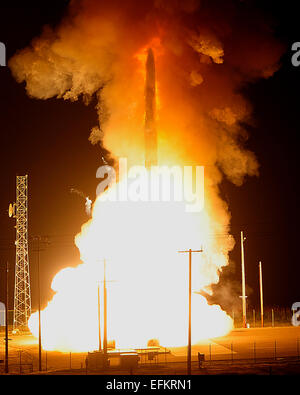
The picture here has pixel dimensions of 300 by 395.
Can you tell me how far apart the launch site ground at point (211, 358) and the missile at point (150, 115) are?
14.6 meters

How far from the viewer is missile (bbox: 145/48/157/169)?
2088 inches

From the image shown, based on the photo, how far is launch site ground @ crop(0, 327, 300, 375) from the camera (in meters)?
39.7

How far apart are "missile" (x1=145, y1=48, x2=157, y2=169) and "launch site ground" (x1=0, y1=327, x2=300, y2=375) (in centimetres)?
1455

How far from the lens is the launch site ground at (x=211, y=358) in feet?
130

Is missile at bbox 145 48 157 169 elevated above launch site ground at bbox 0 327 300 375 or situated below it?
above

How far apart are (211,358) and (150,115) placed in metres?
19.6

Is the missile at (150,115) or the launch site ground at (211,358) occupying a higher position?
the missile at (150,115)

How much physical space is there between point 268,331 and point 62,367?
2491cm

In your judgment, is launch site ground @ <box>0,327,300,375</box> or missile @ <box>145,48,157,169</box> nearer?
launch site ground @ <box>0,327,300,375</box>

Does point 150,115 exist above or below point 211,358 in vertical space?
above

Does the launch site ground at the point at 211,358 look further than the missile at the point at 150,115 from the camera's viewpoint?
No

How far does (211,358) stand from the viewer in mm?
44344

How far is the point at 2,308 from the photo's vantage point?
82.6 m
